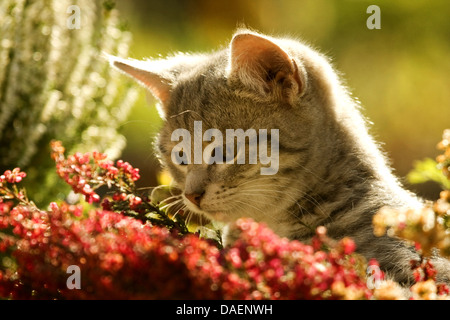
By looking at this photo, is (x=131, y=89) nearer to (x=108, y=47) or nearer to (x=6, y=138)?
(x=108, y=47)

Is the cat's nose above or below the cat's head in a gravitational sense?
below

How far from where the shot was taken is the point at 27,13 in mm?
1470

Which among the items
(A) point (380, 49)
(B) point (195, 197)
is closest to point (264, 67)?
(B) point (195, 197)

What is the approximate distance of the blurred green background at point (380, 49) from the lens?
2.74 metres

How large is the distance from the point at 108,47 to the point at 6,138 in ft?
1.38

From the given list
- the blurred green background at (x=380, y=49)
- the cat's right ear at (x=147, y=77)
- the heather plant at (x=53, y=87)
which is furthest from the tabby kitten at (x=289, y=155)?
the blurred green background at (x=380, y=49)

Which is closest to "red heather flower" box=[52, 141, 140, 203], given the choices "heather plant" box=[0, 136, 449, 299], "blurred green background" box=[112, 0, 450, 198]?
"heather plant" box=[0, 136, 449, 299]

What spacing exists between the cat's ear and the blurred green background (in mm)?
1574

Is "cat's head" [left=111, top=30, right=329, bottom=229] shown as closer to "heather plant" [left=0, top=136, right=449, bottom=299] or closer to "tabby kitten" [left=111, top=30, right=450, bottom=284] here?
"tabby kitten" [left=111, top=30, right=450, bottom=284]

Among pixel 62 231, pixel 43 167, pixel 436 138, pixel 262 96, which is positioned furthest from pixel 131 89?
pixel 436 138

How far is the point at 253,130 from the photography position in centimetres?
106

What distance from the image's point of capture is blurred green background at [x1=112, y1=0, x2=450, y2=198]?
274cm

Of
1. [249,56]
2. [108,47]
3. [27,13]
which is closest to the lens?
[249,56]

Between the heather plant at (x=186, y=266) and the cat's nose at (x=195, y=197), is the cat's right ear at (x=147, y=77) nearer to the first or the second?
the cat's nose at (x=195, y=197)
